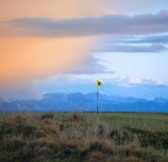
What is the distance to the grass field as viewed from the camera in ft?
54.6

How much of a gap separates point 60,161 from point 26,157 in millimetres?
1732

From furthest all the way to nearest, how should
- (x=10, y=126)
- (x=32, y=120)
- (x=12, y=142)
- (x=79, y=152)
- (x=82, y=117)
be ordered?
(x=82, y=117)
(x=32, y=120)
(x=10, y=126)
(x=12, y=142)
(x=79, y=152)

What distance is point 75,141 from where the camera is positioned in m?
18.6

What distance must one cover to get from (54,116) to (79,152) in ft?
34.7

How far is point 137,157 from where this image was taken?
53.0 ft

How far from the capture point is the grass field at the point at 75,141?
16656mm

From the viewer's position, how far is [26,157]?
17.4 m

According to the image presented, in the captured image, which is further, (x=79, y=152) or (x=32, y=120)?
(x=32, y=120)

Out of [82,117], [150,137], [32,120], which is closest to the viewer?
[150,137]

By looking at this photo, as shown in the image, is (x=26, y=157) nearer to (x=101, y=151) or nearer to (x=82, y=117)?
(x=101, y=151)

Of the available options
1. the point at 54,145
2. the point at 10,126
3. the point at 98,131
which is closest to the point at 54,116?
the point at 10,126

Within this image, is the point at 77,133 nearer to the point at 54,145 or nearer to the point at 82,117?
the point at 54,145

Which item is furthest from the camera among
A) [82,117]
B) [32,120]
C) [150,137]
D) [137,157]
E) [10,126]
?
[82,117]

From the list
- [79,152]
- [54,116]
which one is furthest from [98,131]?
[54,116]
